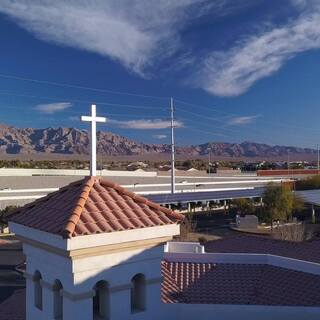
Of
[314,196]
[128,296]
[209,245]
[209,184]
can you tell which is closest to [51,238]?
[128,296]

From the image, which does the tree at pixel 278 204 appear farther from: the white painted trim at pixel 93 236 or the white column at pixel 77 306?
the white column at pixel 77 306

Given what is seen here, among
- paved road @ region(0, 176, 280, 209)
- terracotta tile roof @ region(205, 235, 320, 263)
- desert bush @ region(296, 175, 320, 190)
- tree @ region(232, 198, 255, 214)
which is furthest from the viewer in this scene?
desert bush @ region(296, 175, 320, 190)

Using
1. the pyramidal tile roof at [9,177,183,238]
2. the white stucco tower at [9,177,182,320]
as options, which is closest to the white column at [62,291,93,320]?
the white stucco tower at [9,177,182,320]

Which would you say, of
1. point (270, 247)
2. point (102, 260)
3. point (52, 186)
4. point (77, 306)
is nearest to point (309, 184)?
point (52, 186)

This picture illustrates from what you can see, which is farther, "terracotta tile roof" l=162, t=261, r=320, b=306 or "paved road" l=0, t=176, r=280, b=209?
"paved road" l=0, t=176, r=280, b=209

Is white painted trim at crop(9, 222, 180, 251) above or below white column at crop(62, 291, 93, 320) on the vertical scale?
above

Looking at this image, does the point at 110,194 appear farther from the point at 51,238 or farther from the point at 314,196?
the point at 314,196

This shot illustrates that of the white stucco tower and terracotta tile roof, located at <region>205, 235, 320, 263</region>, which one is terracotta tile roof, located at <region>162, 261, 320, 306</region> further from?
terracotta tile roof, located at <region>205, 235, 320, 263</region>
